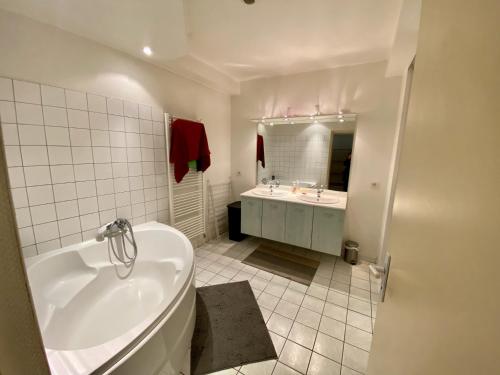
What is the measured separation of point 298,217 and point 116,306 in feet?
6.55

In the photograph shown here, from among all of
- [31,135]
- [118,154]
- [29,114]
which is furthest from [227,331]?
[29,114]

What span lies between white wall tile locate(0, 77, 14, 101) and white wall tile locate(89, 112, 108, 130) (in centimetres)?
44

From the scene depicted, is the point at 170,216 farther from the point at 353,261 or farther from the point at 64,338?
the point at 353,261

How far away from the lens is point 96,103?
1729 mm

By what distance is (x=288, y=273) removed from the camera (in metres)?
2.39

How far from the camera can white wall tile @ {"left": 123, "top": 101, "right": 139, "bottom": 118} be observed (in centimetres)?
194

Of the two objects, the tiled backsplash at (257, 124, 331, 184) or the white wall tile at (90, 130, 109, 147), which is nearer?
the white wall tile at (90, 130, 109, 147)

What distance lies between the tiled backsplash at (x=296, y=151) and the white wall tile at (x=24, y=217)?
254cm

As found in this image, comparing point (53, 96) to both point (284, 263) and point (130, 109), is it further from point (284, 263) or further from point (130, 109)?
point (284, 263)

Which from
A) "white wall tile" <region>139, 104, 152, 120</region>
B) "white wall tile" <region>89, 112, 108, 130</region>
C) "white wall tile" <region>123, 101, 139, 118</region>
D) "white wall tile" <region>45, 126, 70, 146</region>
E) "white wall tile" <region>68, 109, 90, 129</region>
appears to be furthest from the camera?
"white wall tile" <region>139, 104, 152, 120</region>

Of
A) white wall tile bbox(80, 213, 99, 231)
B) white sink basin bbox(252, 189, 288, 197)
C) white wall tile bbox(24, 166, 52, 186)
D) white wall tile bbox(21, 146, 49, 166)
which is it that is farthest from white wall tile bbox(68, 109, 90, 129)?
white sink basin bbox(252, 189, 288, 197)

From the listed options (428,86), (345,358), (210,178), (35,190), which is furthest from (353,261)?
(35,190)

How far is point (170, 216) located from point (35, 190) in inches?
46.6

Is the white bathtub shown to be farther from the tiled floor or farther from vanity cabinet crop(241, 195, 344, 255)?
vanity cabinet crop(241, 195, 344, 255)
